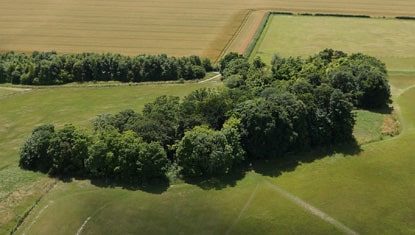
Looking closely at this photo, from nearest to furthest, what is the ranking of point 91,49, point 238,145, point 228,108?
point 238,145
point 228,108
point 91,49

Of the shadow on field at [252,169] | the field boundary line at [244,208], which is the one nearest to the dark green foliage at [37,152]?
the shadow on field at [252,169]

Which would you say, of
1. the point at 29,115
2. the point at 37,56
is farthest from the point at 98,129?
the point at 37,56

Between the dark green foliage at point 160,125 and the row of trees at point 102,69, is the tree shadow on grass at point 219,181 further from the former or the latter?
the row of trees at point 102,69

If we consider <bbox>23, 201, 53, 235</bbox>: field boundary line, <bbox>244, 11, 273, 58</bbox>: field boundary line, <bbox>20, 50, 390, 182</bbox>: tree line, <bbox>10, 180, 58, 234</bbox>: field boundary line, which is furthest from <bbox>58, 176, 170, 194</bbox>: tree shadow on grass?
<bbox>244, 11, 273, 58</bbox>: field boundary line

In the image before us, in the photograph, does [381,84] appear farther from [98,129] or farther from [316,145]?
[98,129]

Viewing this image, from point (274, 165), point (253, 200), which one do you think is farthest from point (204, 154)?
point (274, 165)

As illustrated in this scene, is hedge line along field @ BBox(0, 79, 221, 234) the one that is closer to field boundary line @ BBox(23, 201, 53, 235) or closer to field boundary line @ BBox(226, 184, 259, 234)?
field boundary line @ BBox(23, 201, 53, 235)
